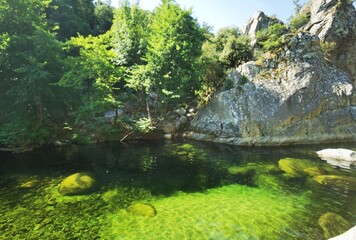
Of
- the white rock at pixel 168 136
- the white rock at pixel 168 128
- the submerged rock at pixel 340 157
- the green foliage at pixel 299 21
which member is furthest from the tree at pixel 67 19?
the submerged rock at pixel 340 157

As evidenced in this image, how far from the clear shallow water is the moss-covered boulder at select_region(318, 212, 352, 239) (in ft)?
0.68

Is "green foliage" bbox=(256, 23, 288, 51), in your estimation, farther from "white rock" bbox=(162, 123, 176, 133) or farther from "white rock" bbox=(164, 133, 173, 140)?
"white rock" bbox=(164, 133, 173, 140)

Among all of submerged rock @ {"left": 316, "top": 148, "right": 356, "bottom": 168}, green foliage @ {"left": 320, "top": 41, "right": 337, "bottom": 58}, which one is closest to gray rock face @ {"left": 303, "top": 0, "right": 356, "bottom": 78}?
green foliage @ {"left": 320, "top": 41, "right": 337, "bottom": 58}

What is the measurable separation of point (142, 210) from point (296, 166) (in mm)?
10406

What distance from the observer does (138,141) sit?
2289 cm

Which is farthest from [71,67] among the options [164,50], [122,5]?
[122,5]

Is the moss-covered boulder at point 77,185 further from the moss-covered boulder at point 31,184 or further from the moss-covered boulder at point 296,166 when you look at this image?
the moss-covered boulder at point 296,166

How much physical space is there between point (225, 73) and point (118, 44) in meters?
12.3

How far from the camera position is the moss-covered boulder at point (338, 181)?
11.2 meters

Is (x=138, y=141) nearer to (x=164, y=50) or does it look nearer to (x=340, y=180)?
(x=164, y=50)

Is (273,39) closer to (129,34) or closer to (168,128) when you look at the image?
(168,128)

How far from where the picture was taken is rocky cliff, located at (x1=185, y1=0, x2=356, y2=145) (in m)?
21.4

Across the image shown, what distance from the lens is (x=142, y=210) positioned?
8.85 meters

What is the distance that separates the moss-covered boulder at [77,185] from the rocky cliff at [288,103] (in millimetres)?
13778
